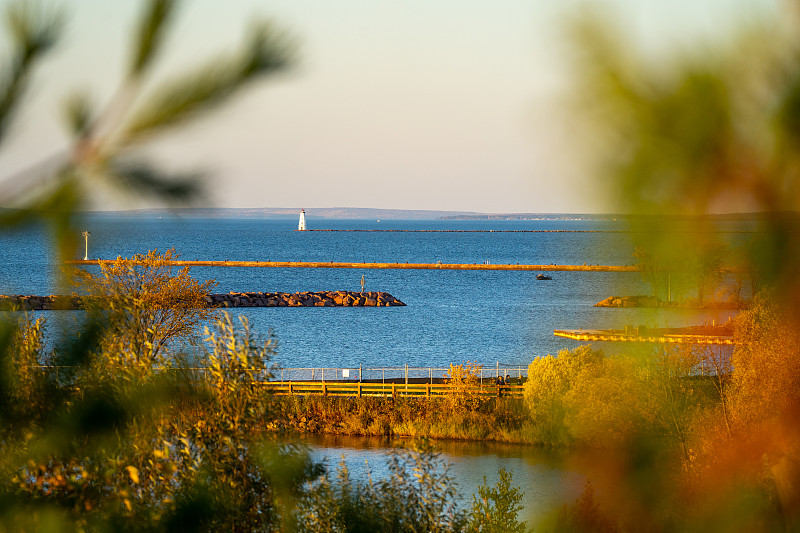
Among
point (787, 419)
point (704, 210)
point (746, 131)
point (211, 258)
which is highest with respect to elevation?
point (211, 258)

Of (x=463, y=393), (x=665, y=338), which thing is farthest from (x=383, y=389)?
(x=665, y=338)

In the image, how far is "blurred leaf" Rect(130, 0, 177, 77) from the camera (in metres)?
2.57

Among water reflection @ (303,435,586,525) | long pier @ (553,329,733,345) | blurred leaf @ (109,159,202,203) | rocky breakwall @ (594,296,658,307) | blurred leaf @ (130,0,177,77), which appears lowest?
water reflection @ (303,435,586,525)

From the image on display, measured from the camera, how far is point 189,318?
4094cm

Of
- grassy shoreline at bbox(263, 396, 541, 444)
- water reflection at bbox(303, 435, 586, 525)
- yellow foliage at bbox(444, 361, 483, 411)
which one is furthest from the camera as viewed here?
yellow foliage at bbox(444, 361, 483, 411)

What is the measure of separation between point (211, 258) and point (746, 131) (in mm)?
155887

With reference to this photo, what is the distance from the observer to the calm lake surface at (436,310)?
2.88 m

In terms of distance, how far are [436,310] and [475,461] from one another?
5727 centimetres

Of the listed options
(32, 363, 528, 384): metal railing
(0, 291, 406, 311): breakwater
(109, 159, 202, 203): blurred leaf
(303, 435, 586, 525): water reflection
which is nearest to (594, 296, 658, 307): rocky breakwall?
(109, 159, 202, 203): blurred leaf

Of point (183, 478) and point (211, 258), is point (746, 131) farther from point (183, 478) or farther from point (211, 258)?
point (211, 258)

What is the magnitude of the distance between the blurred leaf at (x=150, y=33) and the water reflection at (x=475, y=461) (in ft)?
74.7

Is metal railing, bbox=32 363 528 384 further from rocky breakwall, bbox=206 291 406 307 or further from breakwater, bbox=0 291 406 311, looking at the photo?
rocky breakwall, bbox=206 291 406 307

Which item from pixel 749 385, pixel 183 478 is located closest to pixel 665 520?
pixel 749 385

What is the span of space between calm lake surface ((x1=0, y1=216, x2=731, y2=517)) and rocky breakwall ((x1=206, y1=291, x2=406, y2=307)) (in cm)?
231
